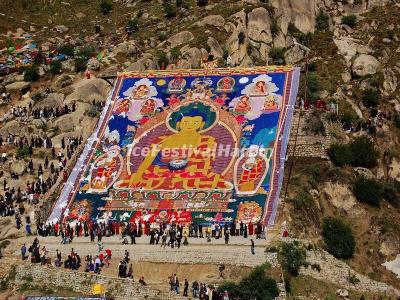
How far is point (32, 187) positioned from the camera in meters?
62.3

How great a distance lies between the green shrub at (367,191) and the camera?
211 feet

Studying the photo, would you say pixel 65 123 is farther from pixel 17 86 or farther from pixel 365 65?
pixel 365 65

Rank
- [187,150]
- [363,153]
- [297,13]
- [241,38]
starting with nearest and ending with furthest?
[187,150] < [363,153] < [241,38] < [297,13]

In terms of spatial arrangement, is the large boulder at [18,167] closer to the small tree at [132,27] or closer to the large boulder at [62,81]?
the large boulder at [62,81]

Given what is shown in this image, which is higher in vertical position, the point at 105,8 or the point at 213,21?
the point at 105,8

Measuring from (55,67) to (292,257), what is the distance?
125 ft

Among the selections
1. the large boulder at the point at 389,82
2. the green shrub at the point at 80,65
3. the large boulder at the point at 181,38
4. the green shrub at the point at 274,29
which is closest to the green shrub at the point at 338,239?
the large boulder at the point at 389,82

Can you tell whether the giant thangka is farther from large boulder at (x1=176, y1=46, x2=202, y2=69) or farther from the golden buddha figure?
large boulder at (x1=176, y1=46, x2=202, y2=69)

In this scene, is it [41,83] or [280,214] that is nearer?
[280,214]

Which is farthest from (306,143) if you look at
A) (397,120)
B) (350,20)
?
(350,20)

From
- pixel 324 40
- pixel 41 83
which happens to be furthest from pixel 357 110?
pixel 41 83

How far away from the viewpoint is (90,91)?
7550 cm

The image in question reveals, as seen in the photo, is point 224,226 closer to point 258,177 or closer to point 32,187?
Result: point 258,177

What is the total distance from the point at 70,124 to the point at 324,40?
3145cm
